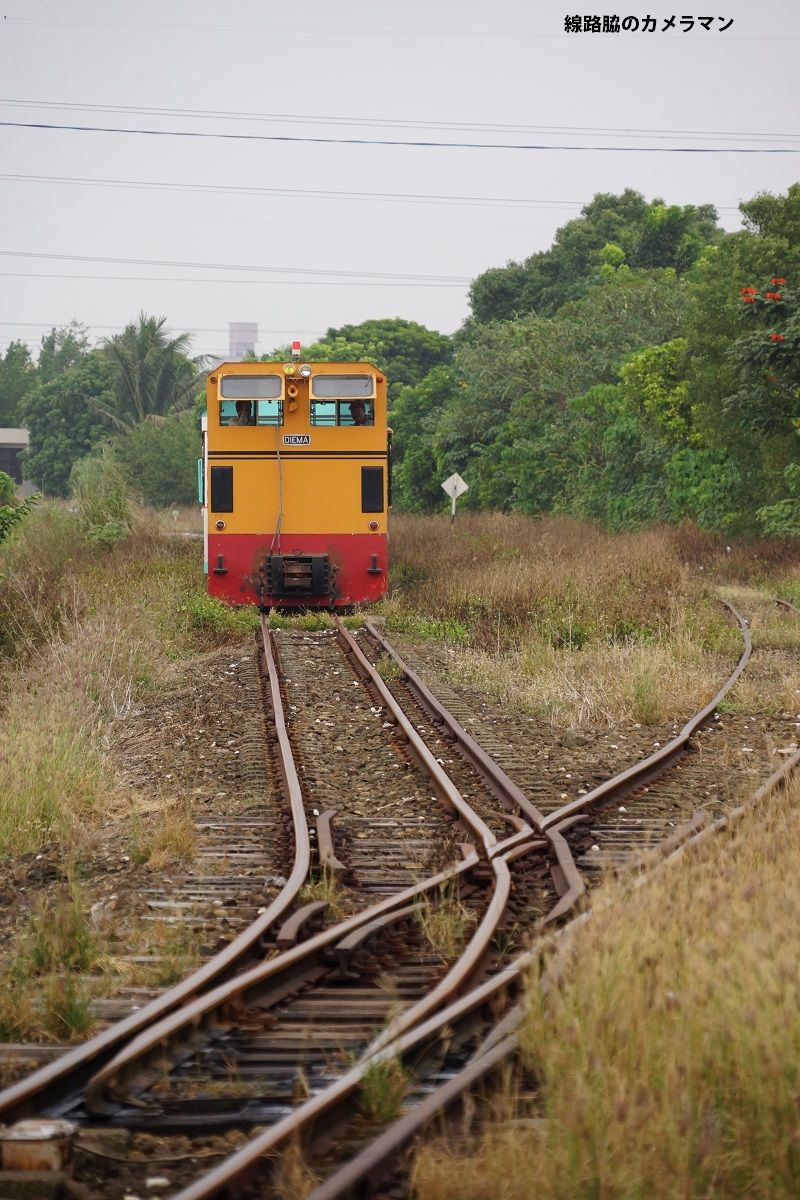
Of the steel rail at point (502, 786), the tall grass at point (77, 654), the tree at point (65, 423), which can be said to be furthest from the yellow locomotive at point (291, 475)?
the tree at point (65, 423)

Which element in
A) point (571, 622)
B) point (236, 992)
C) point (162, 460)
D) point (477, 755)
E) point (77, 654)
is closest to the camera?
point (236, 992)

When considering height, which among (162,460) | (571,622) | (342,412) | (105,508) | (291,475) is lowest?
(571,622)

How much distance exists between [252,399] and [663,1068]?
55.2 ft

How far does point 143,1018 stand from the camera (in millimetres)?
4797

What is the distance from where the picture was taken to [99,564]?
2292 cm

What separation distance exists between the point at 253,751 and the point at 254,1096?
6241 mm

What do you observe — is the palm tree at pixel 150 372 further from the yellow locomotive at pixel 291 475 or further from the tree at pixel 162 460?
the yellow locomotive at pixel 291 475

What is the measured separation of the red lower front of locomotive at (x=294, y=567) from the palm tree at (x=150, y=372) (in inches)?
1943

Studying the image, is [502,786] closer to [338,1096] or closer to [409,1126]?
[338,1096]

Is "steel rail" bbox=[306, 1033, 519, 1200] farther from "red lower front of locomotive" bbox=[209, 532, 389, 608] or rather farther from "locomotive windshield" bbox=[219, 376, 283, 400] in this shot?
"locomotive windshield" bbox=[219, 376, 283, 400]

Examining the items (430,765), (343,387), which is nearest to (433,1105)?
(430,765)

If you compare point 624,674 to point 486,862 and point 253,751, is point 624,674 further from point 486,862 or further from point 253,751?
point 486,862

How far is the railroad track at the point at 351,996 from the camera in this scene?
4.15m

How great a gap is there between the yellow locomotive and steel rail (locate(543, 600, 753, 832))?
8.18 meters
